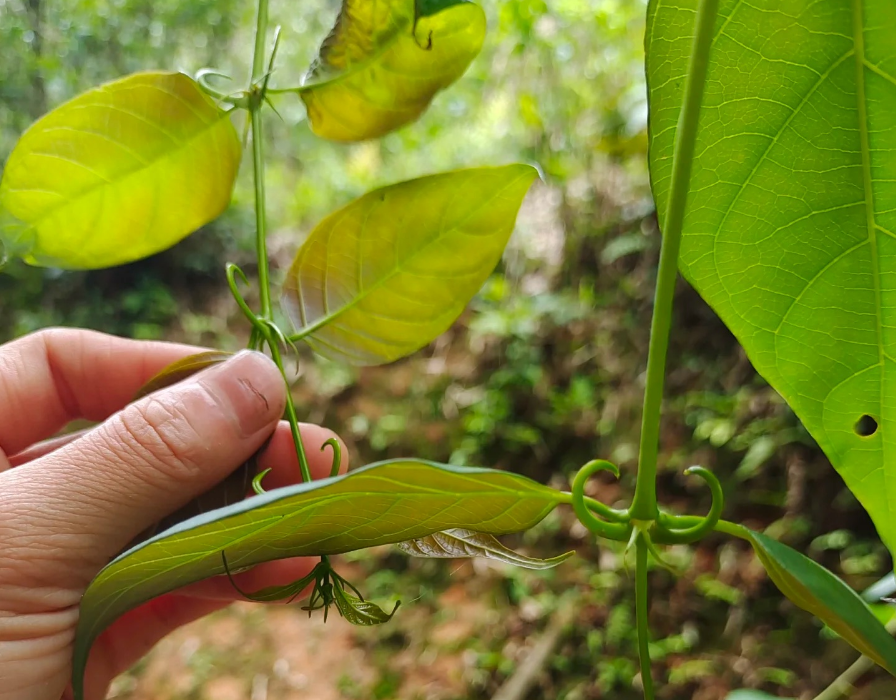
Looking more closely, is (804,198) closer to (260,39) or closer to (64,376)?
(260,39)

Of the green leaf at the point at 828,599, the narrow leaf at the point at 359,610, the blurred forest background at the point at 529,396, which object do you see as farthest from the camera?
the blurred forest background at the point at 529,396

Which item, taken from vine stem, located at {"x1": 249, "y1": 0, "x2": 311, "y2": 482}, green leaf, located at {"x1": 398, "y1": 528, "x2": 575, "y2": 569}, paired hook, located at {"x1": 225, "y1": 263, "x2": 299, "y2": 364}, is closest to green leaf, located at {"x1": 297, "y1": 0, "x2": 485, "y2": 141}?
vine stem, located at {"x1": 249, "y1": 0, "x2": 311, "y2": 482}

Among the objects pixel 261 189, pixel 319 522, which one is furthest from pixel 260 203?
pixel 319 522

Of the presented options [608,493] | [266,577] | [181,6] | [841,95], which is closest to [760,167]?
[841,95]

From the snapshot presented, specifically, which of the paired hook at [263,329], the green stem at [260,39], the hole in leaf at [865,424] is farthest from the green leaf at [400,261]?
the hole in leaf at [865,424]

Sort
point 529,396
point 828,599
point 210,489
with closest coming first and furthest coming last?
point 828,599 < point 210,489 < point 529,396

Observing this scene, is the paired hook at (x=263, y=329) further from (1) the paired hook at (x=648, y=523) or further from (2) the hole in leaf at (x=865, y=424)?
(2) the hole in leaf at (x=865, y=424)

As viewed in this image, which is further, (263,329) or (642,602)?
(263,329)

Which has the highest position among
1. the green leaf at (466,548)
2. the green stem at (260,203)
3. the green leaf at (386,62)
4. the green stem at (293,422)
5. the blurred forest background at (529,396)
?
the green leaf at (386,62)
